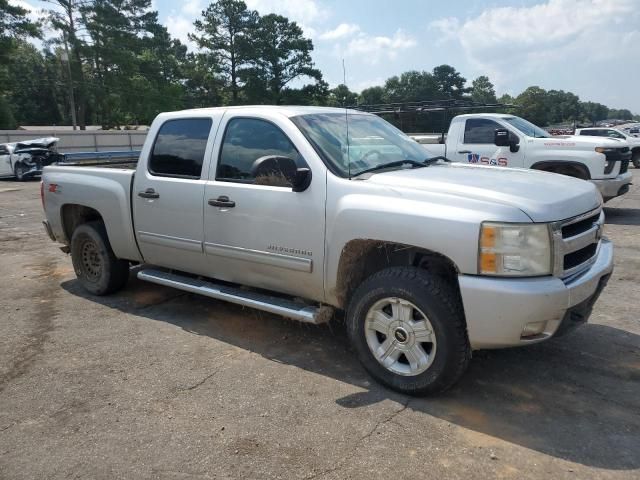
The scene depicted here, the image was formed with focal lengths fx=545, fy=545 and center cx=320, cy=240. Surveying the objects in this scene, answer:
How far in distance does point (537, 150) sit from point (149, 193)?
7.42m

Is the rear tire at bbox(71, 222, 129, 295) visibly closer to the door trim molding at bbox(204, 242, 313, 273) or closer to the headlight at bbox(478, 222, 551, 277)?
the door trim molding at bbox(204, 242, 313, 273)

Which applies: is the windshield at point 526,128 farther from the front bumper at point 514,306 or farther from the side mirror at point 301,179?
the front bumper at point 514,306

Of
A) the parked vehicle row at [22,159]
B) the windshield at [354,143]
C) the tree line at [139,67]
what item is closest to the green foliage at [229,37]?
the tree line at [139,67]

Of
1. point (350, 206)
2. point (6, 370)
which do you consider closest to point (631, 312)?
point (350, 206)

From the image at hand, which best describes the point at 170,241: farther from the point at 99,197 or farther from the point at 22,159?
the point at 22,159

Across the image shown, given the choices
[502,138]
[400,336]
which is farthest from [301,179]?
[502,138]

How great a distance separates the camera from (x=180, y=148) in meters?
4.82

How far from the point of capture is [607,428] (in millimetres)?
3090

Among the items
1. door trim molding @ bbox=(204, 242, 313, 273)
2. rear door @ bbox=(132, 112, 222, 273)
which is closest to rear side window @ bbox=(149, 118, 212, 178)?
rear door @ bbox=(132, 112, 222, 273)

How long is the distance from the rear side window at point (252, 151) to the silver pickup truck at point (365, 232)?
1 centimetres

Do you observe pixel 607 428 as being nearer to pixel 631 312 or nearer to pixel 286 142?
pixel 631 312

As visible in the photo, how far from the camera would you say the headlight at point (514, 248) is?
3.08 meters

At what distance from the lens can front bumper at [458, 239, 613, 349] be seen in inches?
120

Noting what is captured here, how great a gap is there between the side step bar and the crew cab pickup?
18.3 feet
